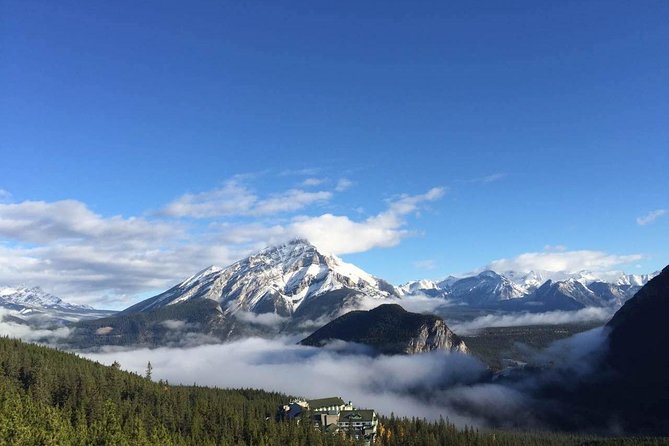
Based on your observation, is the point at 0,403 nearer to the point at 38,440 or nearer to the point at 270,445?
the point at 38,440

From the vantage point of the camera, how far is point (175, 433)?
195m

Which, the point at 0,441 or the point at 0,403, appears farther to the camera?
the point at 0,403

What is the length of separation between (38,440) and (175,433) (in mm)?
63927

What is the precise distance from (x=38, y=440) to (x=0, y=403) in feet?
136

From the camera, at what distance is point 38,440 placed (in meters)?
137

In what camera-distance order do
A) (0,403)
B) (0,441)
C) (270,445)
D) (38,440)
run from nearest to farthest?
(0,441), (38,440), (0,403), (270,445)

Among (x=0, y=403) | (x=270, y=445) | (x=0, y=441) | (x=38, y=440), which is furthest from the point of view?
(x=270, y=445)

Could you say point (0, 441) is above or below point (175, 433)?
above

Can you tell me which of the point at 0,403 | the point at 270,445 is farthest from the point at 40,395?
the point at 270,445

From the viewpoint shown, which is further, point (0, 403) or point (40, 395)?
point (40, 395)

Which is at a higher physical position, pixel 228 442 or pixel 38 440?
pixel 38 440

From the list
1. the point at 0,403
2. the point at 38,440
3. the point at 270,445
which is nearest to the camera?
the point at 38,440

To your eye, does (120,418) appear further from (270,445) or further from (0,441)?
(0,441)

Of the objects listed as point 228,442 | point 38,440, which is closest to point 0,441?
point 38,440
